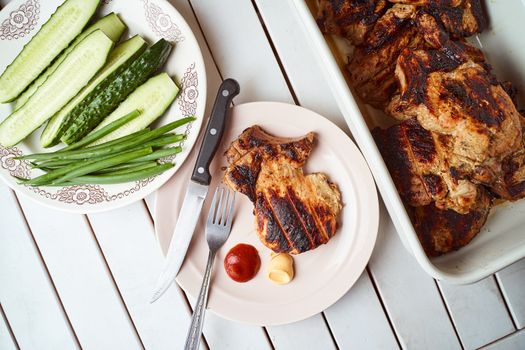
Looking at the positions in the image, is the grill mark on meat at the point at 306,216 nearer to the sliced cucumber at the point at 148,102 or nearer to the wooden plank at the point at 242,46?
the wooden plank at the point at 242,46

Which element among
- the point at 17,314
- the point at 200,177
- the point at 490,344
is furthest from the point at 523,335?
the point at 17,314

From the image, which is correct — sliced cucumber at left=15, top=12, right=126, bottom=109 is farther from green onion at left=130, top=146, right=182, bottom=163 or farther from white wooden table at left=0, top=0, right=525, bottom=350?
green onion at left=130, top=146, right=182, bottom=163

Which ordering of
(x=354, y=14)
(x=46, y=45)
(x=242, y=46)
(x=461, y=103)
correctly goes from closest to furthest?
1. (x=461, y=103)
2. (x=354, y=14)
3. (x=46, y=45)
4. (x=242, y=46)

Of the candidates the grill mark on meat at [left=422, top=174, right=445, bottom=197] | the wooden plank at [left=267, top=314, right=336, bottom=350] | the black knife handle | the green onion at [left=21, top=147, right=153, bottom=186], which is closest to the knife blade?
the black knife handle

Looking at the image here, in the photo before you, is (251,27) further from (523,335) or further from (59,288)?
(523,335)

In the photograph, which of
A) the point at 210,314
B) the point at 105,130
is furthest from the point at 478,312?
the point at 105,130

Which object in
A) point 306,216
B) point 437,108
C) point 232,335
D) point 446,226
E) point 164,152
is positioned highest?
point 164,152

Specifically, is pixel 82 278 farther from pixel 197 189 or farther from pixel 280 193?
pixel 280 193
